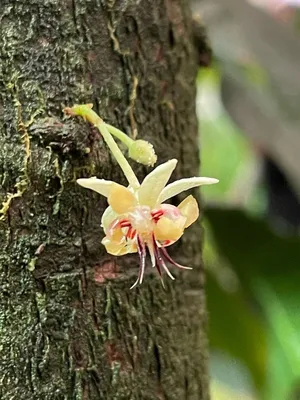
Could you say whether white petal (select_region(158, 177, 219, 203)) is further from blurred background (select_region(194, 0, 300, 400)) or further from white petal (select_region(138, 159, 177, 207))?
blurred background (select_region(194, 0, 300, 400))

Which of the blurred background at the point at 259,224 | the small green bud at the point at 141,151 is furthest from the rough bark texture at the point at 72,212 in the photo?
the blurred background at the point at 259,224

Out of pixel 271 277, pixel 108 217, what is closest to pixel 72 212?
pixel 108 217

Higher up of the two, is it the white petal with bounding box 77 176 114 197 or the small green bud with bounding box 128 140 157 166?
the small green bud with bounding box 128 140 157 166

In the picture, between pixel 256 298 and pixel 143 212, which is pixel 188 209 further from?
pixel 256 298

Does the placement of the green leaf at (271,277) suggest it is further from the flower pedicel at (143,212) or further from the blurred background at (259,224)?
the flower pedicel at (143,212)

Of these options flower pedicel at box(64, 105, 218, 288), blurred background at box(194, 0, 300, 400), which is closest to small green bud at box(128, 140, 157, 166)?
flower pedicel at box(64, 105, 218, 288)
